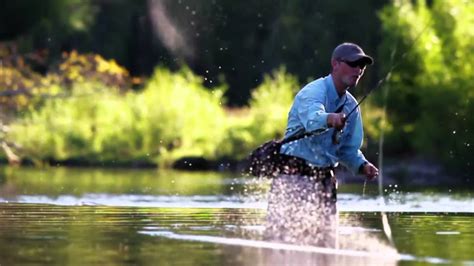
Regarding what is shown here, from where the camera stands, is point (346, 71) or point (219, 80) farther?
point (219, 80)

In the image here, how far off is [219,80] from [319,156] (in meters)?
53.7

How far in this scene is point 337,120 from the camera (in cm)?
1355

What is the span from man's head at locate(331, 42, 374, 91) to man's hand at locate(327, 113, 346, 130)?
33.1 inches

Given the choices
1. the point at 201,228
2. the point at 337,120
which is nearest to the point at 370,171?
the point at 337,120

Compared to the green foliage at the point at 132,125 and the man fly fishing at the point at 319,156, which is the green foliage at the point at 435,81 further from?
the man fly fishing at the point at 319,156

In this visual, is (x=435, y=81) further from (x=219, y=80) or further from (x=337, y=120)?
(x=337, y=120)

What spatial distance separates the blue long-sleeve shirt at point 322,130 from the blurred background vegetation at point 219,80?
23.3 meters

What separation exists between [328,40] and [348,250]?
49049mm

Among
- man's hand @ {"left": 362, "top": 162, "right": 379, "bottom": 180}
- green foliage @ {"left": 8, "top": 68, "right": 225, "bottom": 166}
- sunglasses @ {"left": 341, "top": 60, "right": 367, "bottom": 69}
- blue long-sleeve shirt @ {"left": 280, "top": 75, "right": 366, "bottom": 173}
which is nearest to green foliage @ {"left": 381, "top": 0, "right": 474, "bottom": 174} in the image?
green foliage @ {"left": 8, "top": 68, "right": 225, "bottom": 166}

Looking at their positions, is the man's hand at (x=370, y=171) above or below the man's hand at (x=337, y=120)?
below

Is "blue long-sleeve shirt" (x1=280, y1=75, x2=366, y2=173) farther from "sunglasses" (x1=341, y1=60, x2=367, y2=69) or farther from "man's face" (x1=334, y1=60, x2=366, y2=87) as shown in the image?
"sunglasses" (x1=341, y1=60, x2=367, y2=69)

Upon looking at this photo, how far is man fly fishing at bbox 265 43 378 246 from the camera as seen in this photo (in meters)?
14.3

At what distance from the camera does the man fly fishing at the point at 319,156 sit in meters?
14.3

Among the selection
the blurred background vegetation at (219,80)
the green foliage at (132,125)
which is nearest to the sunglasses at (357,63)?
the blurred background vegetation at (219,80)
